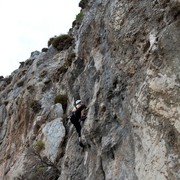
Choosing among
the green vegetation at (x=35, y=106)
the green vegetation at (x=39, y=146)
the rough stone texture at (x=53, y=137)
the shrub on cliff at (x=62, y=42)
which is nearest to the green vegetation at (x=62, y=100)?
the rough stone texture at (x=53, y=137)

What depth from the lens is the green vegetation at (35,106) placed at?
3074 cm

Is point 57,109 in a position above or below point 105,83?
above

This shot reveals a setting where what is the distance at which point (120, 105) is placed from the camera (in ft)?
52.6

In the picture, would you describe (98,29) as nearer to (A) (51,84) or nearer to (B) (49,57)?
(A) (51,84)

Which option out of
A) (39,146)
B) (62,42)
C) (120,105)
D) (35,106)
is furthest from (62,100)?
(120,105)

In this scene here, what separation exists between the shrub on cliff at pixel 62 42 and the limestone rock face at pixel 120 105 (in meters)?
8.40

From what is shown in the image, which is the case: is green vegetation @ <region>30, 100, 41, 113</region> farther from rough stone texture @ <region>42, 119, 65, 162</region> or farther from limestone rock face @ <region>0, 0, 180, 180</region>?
rough stone texture @ <region>42, 119, 65, 162</region>

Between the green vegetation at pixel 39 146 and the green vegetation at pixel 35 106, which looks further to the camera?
the green vegetation at pixel 35 106

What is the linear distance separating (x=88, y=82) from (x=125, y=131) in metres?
5.94

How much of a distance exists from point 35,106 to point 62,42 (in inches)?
356

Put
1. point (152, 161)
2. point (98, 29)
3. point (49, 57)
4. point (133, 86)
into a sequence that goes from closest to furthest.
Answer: point (152, 161) < point (133, 86) < point (98, 29) < point (49, 57)

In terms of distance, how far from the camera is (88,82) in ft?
68.3

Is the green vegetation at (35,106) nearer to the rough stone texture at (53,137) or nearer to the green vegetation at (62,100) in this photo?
the green vegetation at (62,100)

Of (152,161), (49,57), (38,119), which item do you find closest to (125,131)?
(152,161)
